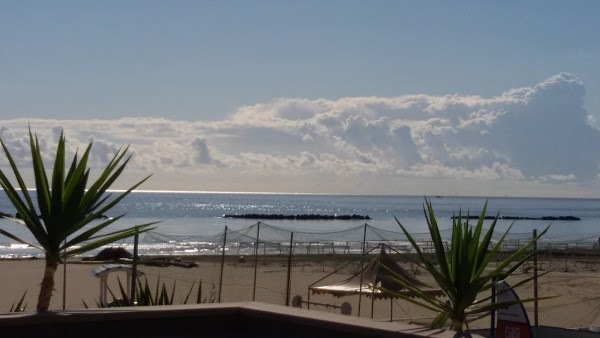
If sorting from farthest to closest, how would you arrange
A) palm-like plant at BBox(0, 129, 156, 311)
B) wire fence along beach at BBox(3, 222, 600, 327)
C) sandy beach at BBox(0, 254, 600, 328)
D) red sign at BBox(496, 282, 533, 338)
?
sandy beach at BBox(0, 254, 600, 328) < wire fence along beach at BBox(3, 222, 600, 327) < red sign at BBox(496, 282, 533, 338) < palm-like plant at BBox(0, 129, 156, 311)

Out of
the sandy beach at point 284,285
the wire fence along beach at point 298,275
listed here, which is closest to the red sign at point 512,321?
the wire fence along beach at point 298,275

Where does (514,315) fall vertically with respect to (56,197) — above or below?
below

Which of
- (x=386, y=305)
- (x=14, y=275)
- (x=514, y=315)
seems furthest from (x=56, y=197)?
(x=14, y=275)

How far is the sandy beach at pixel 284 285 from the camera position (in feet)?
67.3

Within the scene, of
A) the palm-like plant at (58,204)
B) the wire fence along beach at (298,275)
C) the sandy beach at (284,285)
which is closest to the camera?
the palm-like plant at (58,204)

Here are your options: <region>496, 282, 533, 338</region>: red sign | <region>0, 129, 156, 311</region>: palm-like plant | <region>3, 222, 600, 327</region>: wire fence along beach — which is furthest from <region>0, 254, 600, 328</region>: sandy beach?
<region>0, 129, 156, 311</region>: palm-like plant

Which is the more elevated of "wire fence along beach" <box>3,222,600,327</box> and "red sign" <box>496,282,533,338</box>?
"red sign" <box>496,282,533,338</box>

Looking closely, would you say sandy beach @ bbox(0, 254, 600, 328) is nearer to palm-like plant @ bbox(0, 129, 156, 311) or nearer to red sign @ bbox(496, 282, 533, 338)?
red sign @ bbox(496, 282, 533, 338)

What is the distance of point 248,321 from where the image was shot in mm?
6746

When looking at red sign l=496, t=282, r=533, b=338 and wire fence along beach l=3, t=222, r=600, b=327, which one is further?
wire fence along beach l=3, t=222, r=600, b=327

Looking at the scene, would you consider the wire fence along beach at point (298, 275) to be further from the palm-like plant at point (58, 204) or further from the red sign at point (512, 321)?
the palm-like plant at point (58, 204)

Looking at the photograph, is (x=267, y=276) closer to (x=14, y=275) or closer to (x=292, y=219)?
(x=14, y=275)

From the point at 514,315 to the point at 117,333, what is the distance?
523cm

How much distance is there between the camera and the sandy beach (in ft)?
67.3
